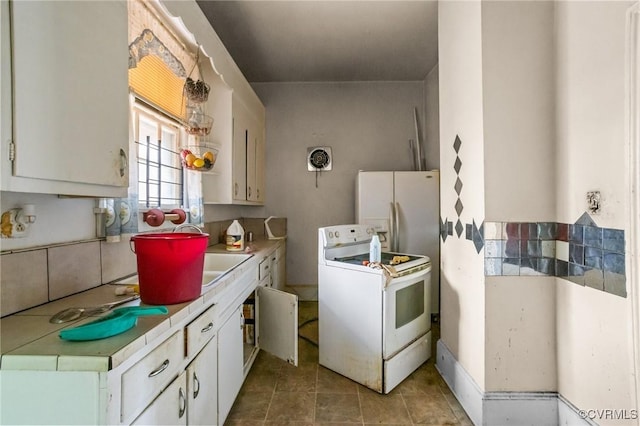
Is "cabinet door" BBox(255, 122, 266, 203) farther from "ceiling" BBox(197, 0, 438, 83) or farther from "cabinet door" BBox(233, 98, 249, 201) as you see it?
"ceiling" BBox(197, 0, 438, 83)

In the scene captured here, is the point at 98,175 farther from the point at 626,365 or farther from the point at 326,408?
the point at 626,365

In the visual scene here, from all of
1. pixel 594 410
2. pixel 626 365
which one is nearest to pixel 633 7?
pixel 626 365

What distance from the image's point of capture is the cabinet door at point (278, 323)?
2.02 metres

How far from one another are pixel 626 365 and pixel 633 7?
1.46 meters

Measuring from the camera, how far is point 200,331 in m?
1.26

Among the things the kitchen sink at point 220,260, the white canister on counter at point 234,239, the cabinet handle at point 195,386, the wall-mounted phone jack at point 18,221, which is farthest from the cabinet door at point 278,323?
the wall-mounted phone jack at point 18,221

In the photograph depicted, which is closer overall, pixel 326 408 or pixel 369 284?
pixel 326 408

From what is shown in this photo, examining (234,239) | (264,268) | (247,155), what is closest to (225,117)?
(247,155)

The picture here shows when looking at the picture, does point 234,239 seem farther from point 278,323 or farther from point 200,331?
point 200,331

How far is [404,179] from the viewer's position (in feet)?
10.7

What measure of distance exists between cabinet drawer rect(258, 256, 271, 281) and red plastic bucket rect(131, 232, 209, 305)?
1280 millimetres

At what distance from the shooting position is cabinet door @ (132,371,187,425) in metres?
0.92

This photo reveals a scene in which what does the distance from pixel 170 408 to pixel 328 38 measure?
313 cm

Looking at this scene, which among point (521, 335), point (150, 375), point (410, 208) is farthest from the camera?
Answer: point (410, 208)
